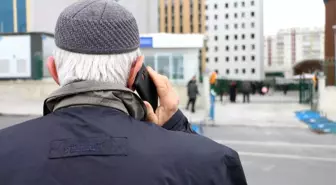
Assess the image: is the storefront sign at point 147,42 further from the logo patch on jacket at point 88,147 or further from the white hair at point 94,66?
the logo patch on jacket at point 88,147

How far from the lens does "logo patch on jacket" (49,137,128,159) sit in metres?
1.16

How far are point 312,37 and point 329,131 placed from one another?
17125 centimetres

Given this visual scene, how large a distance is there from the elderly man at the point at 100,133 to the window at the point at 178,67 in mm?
19863

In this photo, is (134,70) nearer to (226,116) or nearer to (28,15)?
(226,116)

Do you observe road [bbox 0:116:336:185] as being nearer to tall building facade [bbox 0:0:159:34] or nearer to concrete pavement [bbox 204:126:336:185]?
concrete pavement [bbox 204:126:336:185]

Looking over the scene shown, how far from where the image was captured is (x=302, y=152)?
9.45 m

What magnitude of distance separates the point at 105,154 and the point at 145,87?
43 cm

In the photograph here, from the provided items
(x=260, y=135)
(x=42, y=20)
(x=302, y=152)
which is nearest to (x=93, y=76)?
(x=302, y=152)

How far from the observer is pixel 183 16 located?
323ft

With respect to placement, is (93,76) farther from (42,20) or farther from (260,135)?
(42,20)

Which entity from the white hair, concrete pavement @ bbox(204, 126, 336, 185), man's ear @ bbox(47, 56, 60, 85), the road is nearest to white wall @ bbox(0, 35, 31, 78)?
the road

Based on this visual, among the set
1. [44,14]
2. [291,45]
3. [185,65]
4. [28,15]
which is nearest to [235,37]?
[44,14]

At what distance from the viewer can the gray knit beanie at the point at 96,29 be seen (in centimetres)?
134

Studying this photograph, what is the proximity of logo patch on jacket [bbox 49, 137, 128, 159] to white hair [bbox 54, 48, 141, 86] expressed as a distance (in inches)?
10.5
